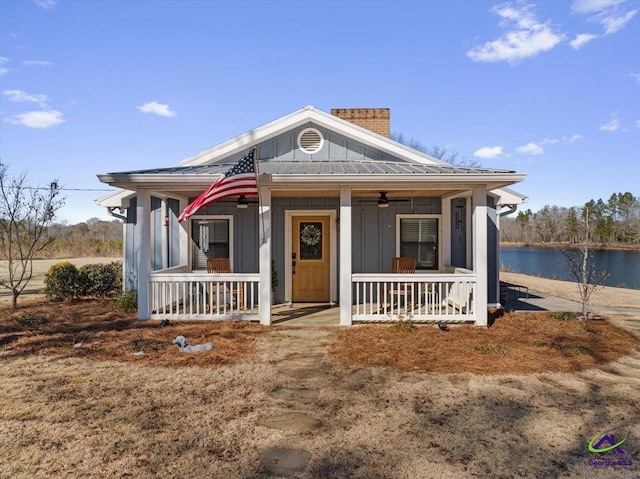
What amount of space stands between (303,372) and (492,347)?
10.1ft

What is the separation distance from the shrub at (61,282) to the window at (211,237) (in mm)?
3864

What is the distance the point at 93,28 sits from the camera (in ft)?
30.4

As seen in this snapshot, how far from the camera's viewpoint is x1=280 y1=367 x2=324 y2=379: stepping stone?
4.67 meters

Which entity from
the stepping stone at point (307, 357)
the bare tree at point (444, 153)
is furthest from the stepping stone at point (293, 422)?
the bare tree at point (444, 153)

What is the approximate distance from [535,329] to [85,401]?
718 cm

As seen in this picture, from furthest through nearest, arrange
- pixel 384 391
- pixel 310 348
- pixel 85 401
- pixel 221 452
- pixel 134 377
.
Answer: pixel 310 348
pixel 134 377
pixel 384 391
pixel 85 401
pixel 221 452

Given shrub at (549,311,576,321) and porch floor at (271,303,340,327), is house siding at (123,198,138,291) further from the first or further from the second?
shrub at (549,311,576,321)

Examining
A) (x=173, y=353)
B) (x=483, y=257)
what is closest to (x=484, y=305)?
(x=483, y=257)

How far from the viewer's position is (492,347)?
590 centimetres

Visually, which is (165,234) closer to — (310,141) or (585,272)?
(310,141)

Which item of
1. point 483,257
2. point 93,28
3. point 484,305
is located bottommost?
point 484,305

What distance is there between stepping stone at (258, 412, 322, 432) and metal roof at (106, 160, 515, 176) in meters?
4.50

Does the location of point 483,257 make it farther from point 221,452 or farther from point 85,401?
point 85,401

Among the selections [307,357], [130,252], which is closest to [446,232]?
[307,357]
